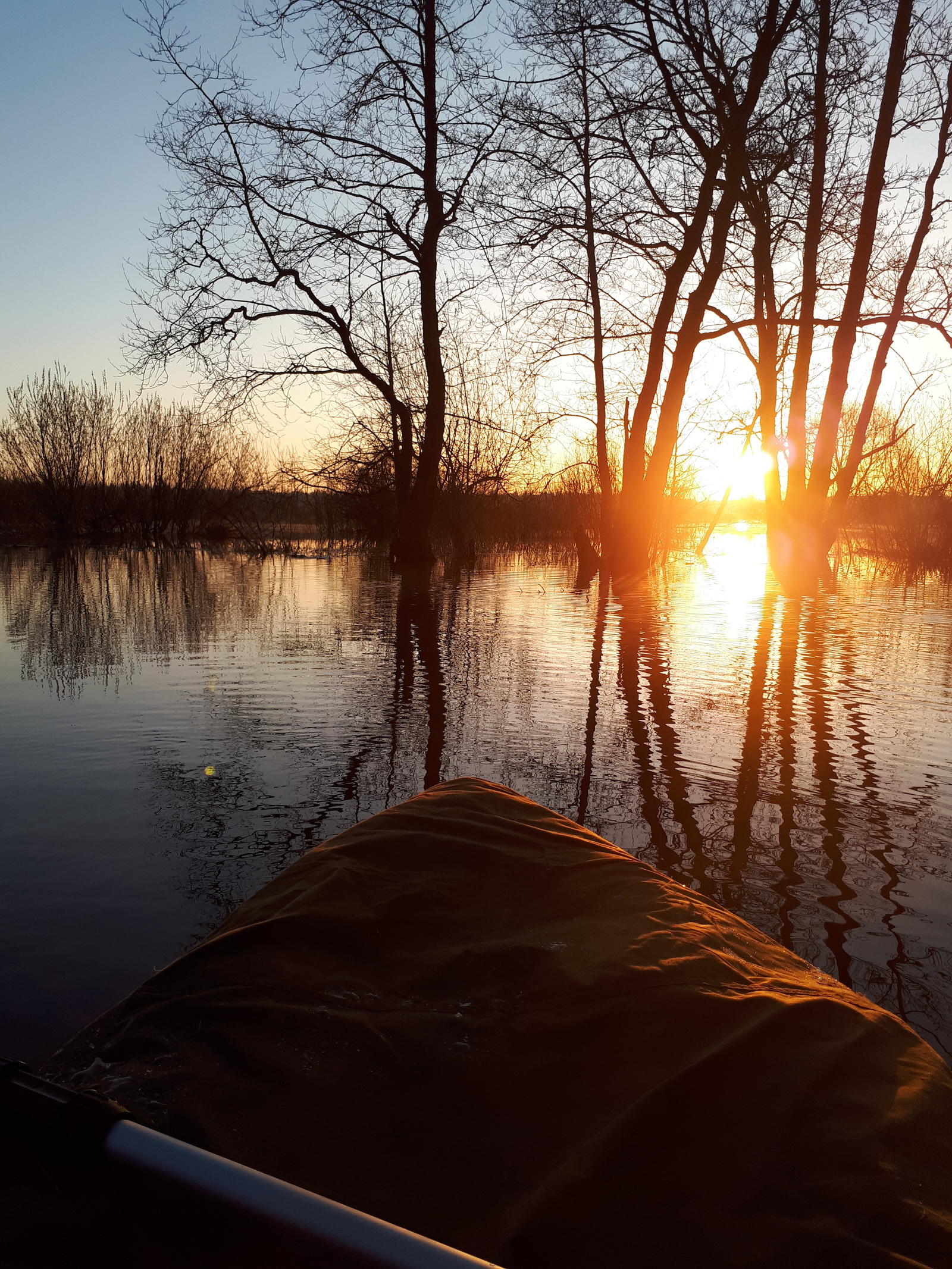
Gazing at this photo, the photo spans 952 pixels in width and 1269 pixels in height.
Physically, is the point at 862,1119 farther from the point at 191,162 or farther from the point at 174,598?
the point at 191,162

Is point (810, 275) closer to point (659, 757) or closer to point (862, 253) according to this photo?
point (862, 253)

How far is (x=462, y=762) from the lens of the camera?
4406mm

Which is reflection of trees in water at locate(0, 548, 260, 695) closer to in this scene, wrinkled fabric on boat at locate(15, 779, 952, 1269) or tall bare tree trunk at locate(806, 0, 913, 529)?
wrinkled fabric on boat at locate(15, 779, 952, 1269)

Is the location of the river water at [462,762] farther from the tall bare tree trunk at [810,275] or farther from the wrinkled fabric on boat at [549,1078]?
the tall bare tree trunk at [810,275]

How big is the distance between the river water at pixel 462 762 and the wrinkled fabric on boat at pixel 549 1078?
651 millimetres

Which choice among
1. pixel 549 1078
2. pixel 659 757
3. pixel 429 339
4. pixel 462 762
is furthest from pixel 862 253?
pixel 549 1078

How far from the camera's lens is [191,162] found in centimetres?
1516

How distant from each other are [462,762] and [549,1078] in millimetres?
2974

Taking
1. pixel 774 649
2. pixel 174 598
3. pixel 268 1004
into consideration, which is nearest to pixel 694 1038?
pixel 268 1004

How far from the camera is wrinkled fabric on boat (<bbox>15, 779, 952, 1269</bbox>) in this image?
1.15 metres

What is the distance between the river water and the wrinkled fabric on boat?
0.65 meters

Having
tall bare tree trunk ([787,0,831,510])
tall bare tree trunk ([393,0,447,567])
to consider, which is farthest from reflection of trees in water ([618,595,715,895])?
tall bare tree trunk ([393,0,447,567])

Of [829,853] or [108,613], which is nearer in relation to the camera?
[829,853]

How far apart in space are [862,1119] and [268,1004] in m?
1.05
